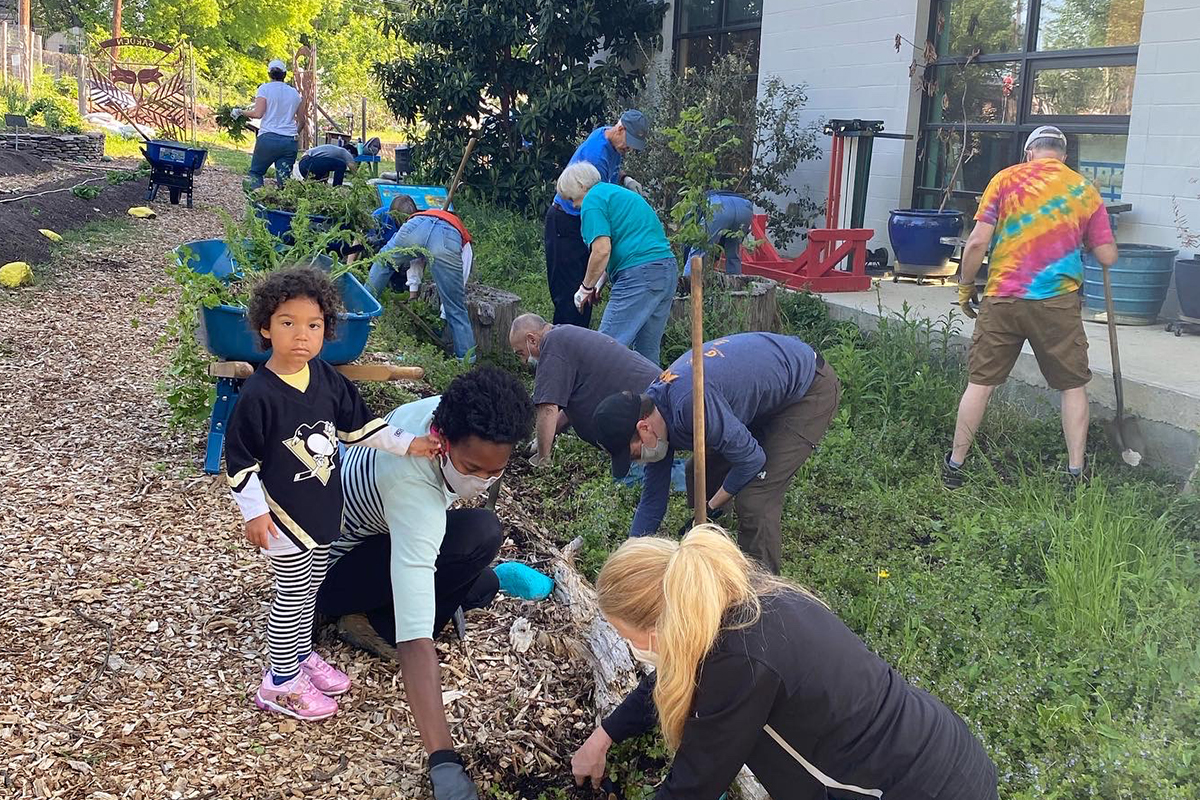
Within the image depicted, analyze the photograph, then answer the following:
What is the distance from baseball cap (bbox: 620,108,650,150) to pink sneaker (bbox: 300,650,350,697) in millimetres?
4615

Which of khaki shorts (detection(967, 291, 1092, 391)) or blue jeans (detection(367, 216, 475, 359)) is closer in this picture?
khaki shorts (detection(967, 291, 1092, 391))

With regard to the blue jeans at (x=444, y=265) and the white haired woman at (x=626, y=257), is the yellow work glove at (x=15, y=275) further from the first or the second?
the white haired woman at (x=626, y=257)

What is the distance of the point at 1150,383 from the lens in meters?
5.15

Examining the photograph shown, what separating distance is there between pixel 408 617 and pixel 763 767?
0.98 metres

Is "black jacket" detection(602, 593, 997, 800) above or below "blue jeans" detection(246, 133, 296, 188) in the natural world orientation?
below

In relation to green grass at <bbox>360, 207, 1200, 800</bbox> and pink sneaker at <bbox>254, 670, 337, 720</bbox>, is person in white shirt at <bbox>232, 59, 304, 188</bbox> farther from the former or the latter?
pink sneaker at <bbox>254, 670, 337, 720</bbox>

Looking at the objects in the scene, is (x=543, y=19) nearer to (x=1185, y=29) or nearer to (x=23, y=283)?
(x=23, y=283)

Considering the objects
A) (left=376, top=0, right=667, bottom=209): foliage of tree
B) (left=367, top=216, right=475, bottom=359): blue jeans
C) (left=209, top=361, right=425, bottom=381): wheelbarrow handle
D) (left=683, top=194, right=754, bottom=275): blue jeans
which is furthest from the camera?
(left=376, top=0, right=667, bottom=209): foliage of tree

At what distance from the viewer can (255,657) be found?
131 inches

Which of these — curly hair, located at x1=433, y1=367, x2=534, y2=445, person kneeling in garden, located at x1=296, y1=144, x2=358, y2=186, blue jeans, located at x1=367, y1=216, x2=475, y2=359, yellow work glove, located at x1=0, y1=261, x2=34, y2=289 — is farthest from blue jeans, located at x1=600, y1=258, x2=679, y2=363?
person kneeling in garden, located at x1=296, y1=144, x2=358, y2=186

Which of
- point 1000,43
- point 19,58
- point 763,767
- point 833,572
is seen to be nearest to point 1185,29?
point 1000,43

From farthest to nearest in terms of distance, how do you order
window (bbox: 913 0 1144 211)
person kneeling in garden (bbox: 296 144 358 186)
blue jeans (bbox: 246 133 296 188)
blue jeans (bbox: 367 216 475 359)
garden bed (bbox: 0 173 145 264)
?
1. blue jeans (bbox: 246 133 296 188)
2. person kneeling in garden (bbox: 296 144 358 186)
3. garden bed (bbox: 0 173 145 264)
4. window (bbox: 913 0 1144 211)
5. blue jeans (bbox: 367 216 475 359)

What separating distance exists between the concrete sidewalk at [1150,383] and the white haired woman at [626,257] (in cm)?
184

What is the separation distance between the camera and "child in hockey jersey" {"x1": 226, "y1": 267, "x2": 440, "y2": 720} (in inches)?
113
